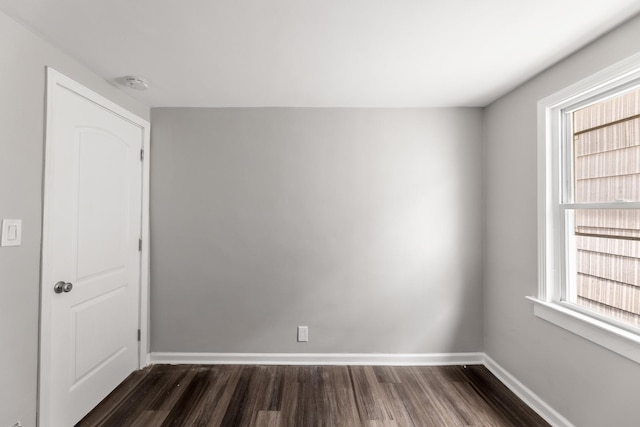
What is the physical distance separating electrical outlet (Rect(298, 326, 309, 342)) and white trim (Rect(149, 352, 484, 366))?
14 cm

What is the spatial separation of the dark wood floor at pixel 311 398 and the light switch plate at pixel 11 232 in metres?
1.27

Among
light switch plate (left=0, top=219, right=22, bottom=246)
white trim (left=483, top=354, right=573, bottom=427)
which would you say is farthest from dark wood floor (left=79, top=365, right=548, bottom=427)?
light switch plate (left=0, top=219, right=22, bottom=246)

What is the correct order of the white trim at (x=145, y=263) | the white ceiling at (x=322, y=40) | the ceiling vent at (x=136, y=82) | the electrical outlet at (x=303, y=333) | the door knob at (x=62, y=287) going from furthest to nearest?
1. the electrical outlet at (x=303, y=333)
2. the white trim at (x=145, y=263)
3. the ceiling vent at (x=136, y=82)
4. the door knob at (x=62, y=287)
5. the white ceiling at (x=322, y=40)

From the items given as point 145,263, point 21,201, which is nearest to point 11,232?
point 21,201

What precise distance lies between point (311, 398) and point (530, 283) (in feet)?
5.94

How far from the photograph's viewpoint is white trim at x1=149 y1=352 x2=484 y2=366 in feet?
8.77

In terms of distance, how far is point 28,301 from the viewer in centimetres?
158

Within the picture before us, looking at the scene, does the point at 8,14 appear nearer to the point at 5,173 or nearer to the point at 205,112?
the point at 5,173

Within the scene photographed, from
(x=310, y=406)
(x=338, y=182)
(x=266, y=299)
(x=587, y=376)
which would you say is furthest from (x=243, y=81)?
(x=587, y=376)

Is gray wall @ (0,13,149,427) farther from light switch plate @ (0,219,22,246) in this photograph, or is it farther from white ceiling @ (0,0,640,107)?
white ceiling @ (0,0,640,107)

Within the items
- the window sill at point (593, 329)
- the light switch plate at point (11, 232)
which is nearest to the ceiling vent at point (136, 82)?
the light switch plate at point (11, 232)

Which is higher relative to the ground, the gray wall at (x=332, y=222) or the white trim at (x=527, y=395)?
the gray wall at (x=332, y=222)

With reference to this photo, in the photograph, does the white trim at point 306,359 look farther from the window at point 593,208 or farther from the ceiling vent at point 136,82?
the ceiling vent at point 136,82

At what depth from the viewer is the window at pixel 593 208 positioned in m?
1.56
